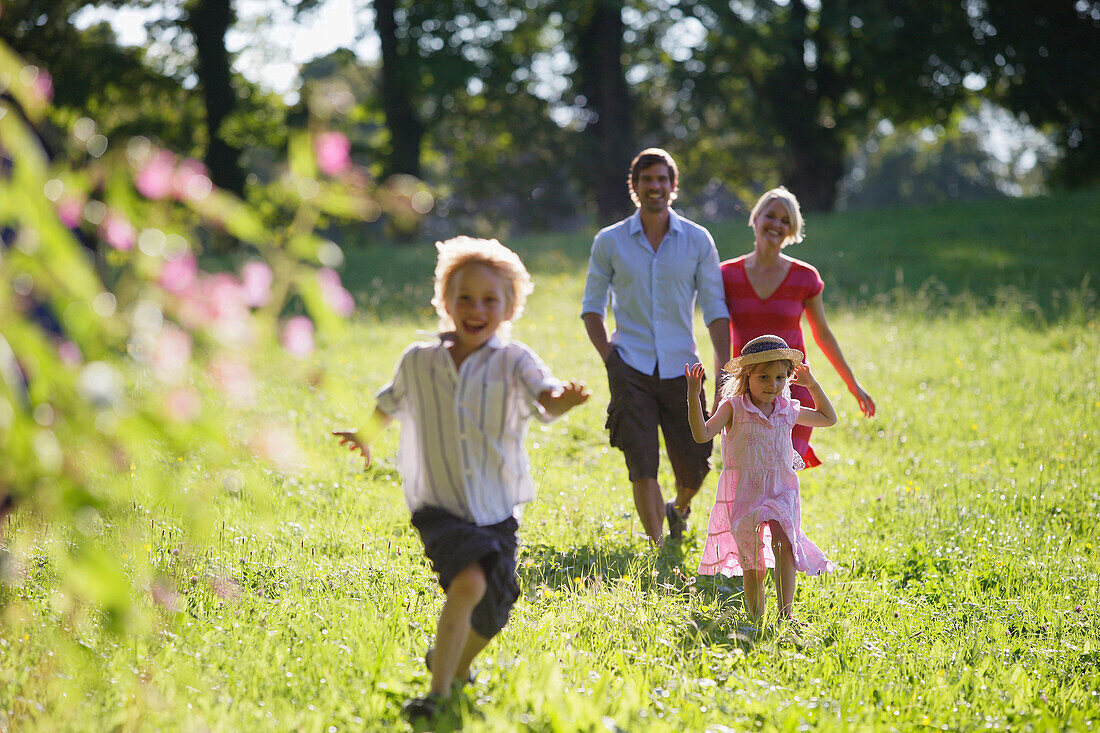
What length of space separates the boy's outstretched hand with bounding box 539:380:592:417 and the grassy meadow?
1.72 feet

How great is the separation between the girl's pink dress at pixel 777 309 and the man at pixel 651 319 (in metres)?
0.08

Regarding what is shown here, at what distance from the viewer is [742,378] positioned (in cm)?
495

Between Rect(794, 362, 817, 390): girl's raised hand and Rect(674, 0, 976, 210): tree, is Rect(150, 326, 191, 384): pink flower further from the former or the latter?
Rect(674, 0, 976, 210): tree

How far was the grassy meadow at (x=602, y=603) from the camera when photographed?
3.44m

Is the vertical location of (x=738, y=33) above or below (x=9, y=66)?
above

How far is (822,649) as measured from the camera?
14.6 ft

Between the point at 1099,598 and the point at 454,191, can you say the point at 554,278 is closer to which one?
the point at 1099,598

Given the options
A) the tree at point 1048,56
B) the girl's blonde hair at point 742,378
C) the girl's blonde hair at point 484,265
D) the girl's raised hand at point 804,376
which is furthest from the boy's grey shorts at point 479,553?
the tree at point 1048,56

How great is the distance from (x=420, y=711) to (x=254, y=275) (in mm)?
1878

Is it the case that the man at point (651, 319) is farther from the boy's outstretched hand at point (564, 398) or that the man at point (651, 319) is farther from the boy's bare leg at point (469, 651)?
the boy's outstretched hand at point (564, 398)

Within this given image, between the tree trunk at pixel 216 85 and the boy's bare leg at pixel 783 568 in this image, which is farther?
the tree trunk at pixel 216 85

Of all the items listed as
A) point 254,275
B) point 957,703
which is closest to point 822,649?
point 957,703

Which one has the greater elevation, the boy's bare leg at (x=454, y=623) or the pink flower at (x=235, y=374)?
the pink flower at (x=235, y=374)

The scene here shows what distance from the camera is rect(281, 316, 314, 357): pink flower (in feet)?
7.11
